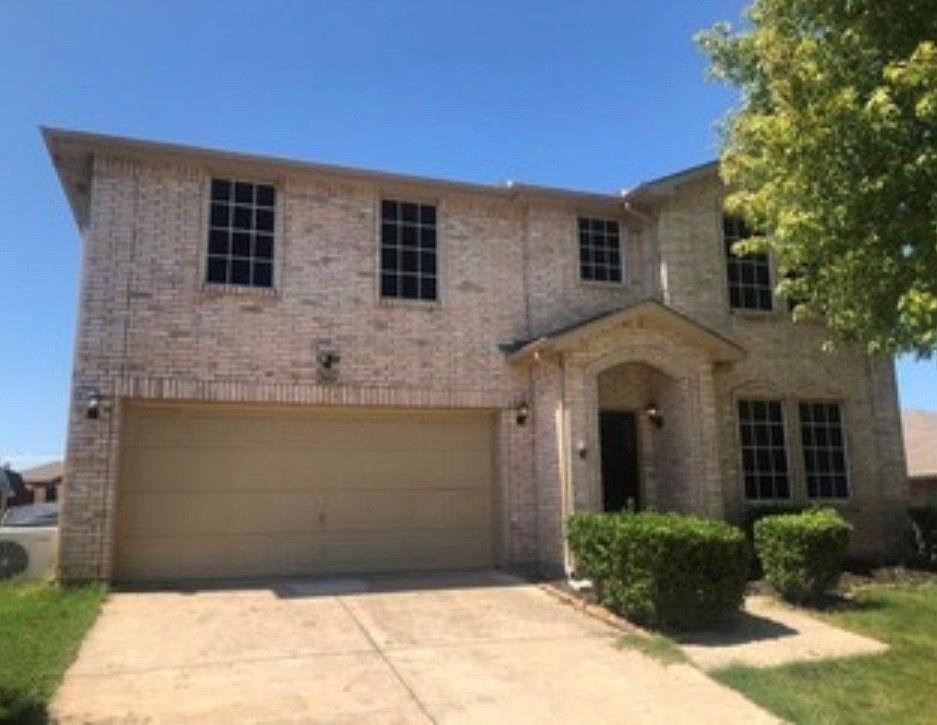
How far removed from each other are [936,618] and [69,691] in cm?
963

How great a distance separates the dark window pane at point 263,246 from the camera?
13.5m

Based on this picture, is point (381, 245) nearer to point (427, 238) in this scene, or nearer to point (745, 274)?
point (427, 238)

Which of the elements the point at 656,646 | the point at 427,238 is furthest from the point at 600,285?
the point at 656,646

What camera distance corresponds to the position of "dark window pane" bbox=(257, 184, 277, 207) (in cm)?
1367

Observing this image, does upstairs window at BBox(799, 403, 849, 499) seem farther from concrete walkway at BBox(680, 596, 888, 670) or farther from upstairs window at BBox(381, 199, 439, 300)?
upstairs window at BBox(381, 199, 439, 300)

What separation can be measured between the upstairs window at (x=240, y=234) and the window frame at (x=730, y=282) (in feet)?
26.7

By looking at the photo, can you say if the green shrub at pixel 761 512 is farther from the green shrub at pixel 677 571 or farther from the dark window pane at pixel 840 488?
the green shrub at pixel 677 571

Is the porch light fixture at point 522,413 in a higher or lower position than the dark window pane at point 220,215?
lower

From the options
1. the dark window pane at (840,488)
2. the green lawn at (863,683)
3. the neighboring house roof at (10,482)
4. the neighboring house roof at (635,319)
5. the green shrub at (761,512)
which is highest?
the neighboring house roof at (635,319)

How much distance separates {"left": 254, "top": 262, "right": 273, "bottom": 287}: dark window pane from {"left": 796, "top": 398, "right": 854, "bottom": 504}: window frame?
9738mm

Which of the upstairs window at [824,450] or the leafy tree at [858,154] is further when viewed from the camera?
the upstairs window at [824,450]

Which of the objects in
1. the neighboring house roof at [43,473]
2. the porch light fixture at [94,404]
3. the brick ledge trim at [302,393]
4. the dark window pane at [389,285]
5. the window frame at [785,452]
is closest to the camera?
the porch light fixture at [94,404]

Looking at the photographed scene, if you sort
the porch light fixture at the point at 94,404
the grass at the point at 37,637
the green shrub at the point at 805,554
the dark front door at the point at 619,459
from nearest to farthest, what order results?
the grass at the point at 37,637
the green shrub at the point at 805,554
the porch light fixture at the point at 94,404
the dark front door at the point at 619,459

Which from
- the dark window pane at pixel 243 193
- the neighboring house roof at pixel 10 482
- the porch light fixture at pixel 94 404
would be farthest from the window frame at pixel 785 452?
the neighboring house roof at pixel 10 482
